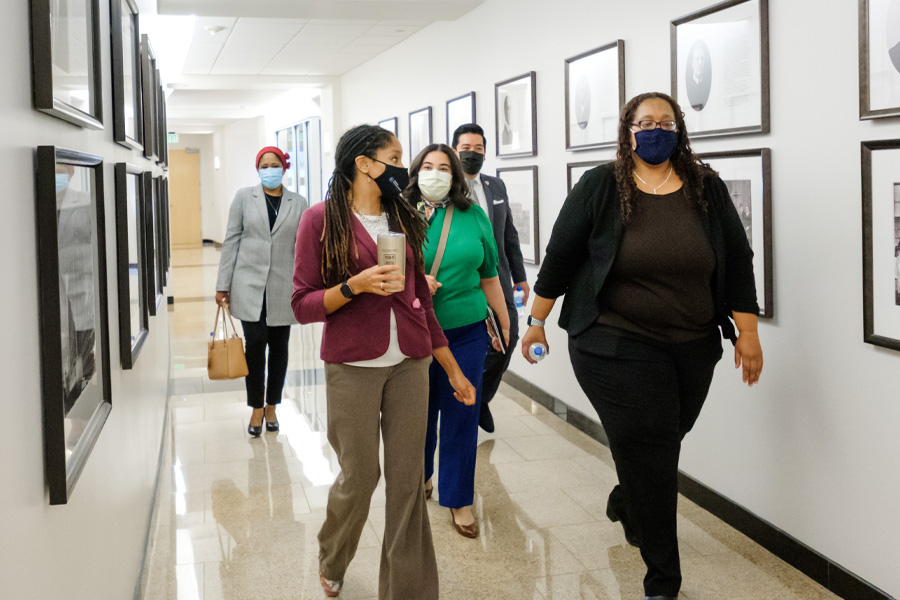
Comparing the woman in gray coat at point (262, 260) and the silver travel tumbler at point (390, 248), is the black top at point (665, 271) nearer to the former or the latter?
the silver travel tumbler at point (390, 248)

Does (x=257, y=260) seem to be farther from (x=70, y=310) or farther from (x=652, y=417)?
(x=70, y=310)

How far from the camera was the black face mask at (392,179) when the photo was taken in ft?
9.17

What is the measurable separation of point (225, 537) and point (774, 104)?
9.36ft

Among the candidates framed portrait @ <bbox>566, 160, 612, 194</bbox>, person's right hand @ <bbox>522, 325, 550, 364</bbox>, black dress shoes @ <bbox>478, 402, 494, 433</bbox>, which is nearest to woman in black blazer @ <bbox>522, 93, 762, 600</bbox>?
person's right hand @ <bbox>522, 325, 550, 364</bbox>

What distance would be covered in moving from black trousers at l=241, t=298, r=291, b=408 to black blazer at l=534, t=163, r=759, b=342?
2504 millimetres

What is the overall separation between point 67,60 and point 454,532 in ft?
8.58

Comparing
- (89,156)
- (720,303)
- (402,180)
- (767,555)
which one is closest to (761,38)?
(720,303)

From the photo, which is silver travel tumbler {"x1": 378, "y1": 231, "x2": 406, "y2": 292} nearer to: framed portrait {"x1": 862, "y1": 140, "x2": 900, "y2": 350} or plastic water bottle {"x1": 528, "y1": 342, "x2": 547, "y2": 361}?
plastic water bottle {"x1": 528, "y1": 342, "x2": 547, "y2": 361}

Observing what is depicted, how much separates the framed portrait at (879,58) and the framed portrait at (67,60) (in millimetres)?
2317

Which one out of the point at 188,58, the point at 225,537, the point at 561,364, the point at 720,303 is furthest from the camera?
the point at 188,58

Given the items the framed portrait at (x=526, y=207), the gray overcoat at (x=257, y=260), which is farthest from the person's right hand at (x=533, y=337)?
the framed portrait at (x=526, y=207)

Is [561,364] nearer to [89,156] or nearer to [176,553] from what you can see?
[176,553]

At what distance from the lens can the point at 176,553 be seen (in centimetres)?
363

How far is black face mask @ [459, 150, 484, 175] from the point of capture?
4629 mm
